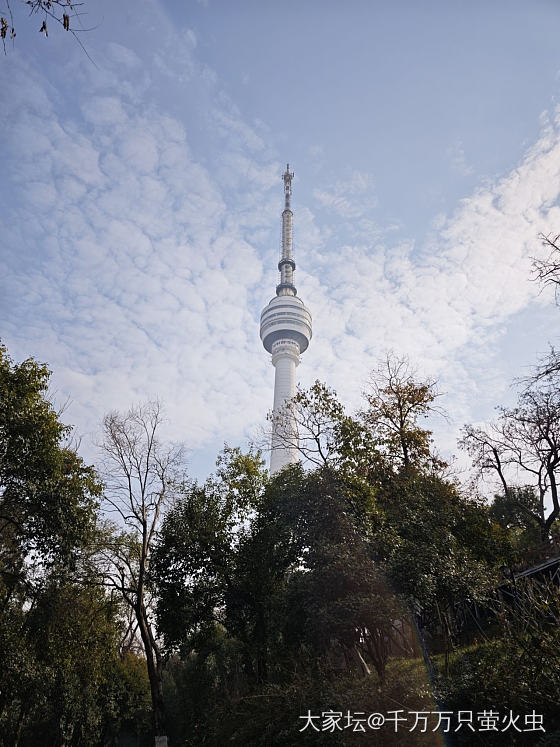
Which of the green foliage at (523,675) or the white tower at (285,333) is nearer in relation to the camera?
the green foliage at (523,675)

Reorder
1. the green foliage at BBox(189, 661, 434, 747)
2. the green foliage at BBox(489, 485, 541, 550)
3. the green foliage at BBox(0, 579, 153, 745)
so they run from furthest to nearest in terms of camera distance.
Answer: the green foliage at BBox(489, 485, 541, 550)
the green foliage at BBox(0, 579, 153, 745)
the green foliage at BBox(189, 661, 434, 747)

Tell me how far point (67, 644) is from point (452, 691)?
534 inches

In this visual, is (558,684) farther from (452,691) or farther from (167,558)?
(167,558)

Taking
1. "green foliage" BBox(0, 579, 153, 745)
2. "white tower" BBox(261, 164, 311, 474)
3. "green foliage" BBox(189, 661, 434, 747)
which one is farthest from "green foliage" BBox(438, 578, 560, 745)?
"white tower" BBox(261, 164, 311, 474)

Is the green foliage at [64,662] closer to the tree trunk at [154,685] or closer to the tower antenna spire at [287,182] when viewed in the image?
the tree trunk at [154,685]

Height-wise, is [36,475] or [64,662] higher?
[36,475]

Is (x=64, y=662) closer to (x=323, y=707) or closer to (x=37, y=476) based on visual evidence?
(x=37, y=476)

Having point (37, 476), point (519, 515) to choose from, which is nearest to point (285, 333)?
point (519, 515)

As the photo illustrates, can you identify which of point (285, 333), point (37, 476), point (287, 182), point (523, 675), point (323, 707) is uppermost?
point (287, 182)

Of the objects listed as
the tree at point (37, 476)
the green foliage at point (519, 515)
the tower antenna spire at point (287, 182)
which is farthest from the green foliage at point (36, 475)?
the tower antenna spire at point (287, 182)

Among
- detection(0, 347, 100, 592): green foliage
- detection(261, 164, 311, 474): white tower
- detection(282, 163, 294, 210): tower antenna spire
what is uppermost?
detection(282, 163, 294, 210): tower antenna spire

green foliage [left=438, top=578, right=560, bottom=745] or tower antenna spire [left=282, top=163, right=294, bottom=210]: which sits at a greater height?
tower antenna spire [left=282, top=163, right=294, bottom=210]

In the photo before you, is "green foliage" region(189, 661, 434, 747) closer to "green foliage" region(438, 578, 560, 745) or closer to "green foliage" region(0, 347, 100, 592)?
"green foliage" region(438, 578, 560, 745)

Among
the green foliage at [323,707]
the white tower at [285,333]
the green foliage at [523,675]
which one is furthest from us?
the white tower at [285,333]
